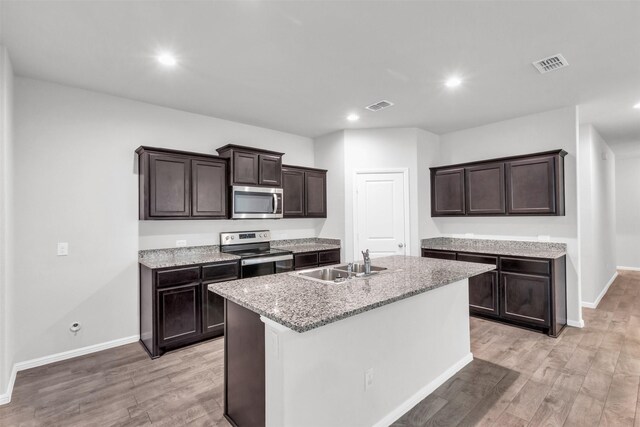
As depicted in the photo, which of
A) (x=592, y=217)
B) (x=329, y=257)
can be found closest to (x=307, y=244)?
(x=329, y=257)

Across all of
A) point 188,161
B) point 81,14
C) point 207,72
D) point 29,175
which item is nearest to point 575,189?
point 207,72

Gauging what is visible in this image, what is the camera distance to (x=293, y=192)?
16.1 ft

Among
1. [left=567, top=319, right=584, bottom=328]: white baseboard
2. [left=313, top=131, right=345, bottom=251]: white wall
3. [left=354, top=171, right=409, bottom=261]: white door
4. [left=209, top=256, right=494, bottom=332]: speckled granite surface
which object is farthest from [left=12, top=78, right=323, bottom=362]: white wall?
[left=567, top=319, right=584, bottom=328]: white baseboard

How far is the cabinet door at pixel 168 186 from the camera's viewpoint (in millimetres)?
3457

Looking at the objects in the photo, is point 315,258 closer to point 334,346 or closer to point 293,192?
point 293,192

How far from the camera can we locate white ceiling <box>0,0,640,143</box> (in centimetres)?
215

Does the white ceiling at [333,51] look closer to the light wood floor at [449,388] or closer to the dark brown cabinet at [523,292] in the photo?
the dark brown cabinet at [523,292]

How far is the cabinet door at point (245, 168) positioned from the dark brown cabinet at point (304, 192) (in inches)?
25.2

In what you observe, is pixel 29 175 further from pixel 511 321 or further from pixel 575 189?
pixel 575 189

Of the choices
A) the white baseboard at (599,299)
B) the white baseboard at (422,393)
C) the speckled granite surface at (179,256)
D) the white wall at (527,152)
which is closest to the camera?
the white baseboard at (422,393)

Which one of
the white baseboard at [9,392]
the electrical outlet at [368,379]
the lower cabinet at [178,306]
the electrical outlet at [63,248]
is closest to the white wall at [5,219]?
the white baseboard at [9,392]

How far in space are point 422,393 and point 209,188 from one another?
3.12 m

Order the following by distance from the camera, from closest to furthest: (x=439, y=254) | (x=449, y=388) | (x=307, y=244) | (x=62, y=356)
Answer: (x=449, y=388)
(x=62, y=356)
(x=439, y=254)
(x=307, y=244)

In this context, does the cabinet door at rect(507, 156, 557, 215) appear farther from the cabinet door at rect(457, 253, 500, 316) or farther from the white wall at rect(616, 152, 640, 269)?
the white wall at rect(616, 152, 640, 269)
